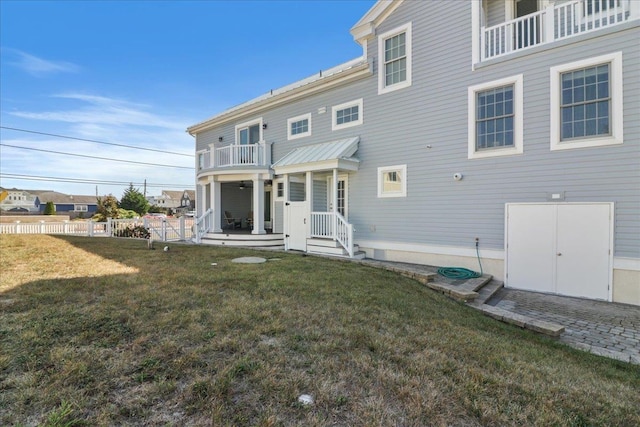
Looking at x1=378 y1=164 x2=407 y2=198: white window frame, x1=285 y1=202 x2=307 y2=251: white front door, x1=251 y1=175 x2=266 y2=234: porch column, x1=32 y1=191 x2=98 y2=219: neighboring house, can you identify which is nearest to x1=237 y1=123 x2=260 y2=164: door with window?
x1=251 y1=175 x2=266 y2=234: porch column

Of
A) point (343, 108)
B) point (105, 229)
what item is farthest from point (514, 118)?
point (105, 229)

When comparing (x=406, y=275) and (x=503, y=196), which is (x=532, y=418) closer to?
(x=406, y=275)

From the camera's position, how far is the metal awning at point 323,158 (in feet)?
33.5

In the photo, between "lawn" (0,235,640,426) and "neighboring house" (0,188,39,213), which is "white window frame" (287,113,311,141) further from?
"neighboring house" (0,188,39,213)

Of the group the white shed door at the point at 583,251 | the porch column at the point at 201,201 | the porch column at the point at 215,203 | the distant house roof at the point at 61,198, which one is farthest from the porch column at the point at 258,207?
the distant house roof at the point at 61,198

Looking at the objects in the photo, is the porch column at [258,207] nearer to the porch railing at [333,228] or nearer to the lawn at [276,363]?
the porch railing at [333,228]

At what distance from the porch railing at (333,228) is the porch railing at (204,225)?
5.66 m

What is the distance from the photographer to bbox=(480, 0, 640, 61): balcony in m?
6.72

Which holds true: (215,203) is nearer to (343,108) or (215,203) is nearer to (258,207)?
(258,207)

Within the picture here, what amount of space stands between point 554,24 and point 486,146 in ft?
10.2

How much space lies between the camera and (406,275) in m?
7.85

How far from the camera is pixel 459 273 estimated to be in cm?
814

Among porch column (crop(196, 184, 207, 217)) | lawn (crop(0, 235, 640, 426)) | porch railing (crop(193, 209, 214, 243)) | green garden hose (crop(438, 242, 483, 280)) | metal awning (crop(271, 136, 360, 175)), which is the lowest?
green garden hose (crop(438, 242, 483, 280))

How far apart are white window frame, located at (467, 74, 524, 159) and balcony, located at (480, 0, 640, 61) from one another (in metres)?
0.75
